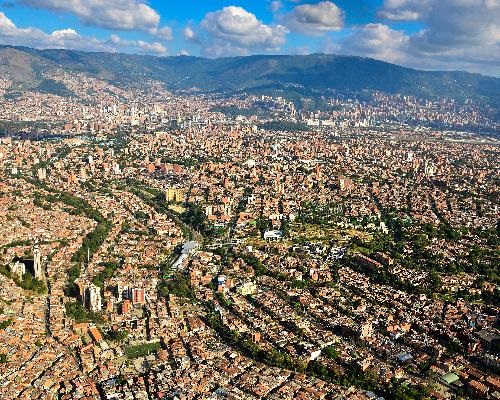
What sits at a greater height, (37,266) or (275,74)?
(275,74)

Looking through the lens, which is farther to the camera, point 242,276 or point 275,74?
point 275,74

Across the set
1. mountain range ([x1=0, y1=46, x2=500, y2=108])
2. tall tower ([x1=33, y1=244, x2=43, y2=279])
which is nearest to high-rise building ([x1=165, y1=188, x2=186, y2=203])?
tall tower ([x1=33, y1=244, x2=43, y2=279])

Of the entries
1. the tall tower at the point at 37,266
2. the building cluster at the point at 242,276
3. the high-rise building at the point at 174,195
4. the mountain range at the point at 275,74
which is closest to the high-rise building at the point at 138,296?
the building cluster at the point at 242,276

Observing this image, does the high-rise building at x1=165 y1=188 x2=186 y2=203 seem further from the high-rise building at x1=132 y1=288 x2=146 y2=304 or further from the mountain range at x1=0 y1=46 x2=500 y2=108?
the mountain range at x1=0 y1=46 x2=500 y2=108

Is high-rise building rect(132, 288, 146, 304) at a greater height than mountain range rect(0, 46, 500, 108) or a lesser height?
lesser

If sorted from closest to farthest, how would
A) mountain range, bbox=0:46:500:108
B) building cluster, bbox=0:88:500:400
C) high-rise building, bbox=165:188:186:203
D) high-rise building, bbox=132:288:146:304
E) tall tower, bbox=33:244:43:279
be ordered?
building cluster, bbox=0:88:500:400 → high-rise building, bbox=132:288:146:304 → tall tower, bbox=33:244:43:279 → high-rise building, bbox=165:188:186:203 → mountain range, bbox=0:46:500:108

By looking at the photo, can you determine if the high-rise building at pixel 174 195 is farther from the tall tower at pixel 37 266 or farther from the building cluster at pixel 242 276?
the tall tower at pixel 37 266

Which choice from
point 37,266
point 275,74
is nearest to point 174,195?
point 37,266

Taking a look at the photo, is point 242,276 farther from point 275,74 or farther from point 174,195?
point 275,74

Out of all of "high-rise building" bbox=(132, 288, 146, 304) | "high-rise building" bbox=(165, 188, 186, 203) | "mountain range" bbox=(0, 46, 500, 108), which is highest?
"mountain range" bbox=(0, 46, 500, 108)
